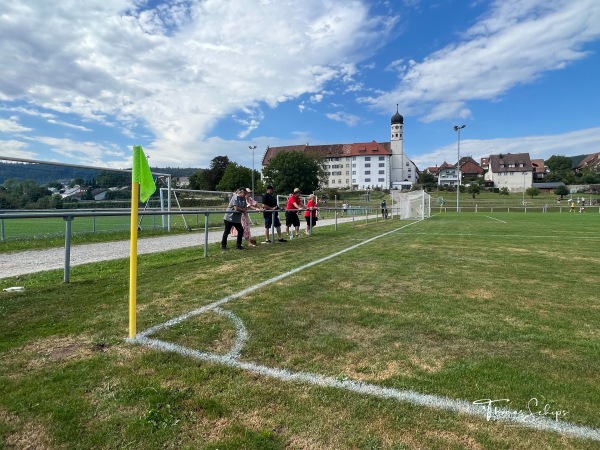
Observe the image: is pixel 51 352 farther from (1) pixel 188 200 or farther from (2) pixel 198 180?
(2) pixel 198 180

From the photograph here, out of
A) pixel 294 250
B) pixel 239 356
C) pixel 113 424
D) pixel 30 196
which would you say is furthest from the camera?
pixel 30 196

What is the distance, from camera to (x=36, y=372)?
2.74m

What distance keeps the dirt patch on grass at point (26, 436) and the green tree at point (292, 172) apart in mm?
85436

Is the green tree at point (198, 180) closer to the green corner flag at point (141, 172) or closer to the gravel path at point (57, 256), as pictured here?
the gravel path at point (57, 256)

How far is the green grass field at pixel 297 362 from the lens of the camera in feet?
6.81

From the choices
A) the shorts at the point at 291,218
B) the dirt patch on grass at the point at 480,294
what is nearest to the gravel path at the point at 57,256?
the shorts at the point at 291,218

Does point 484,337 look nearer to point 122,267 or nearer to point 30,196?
point 122,267

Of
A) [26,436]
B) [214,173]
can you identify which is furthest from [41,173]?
→ [214,173]

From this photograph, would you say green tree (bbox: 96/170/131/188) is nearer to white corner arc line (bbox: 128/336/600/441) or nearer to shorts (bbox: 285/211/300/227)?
shorts (bbox: 285/211/300/227)

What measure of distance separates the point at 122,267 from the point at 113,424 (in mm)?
5916

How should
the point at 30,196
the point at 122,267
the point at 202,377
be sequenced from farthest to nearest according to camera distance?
the point at 30,196 → the point at 122,267 → the point at 202,377

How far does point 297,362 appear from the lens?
292 centimetres

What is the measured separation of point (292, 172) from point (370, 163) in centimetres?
3557

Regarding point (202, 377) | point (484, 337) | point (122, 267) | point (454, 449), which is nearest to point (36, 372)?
point (202, 377)
